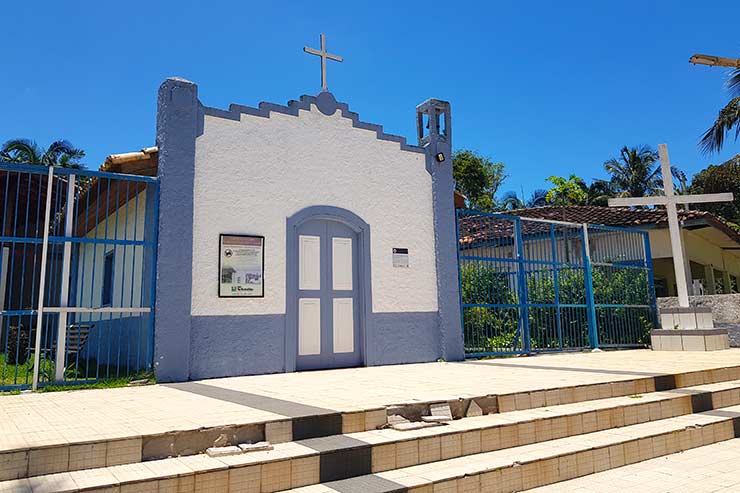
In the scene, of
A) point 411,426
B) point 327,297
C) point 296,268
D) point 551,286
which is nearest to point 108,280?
point 296,268

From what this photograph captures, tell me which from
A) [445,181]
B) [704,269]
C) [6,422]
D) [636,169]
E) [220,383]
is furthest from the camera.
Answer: [636,169]

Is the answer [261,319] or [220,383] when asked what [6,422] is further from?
[261,319]

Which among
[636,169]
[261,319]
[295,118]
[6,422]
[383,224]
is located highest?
[636,169]

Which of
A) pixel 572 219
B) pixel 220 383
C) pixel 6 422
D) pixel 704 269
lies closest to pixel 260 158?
pixel 220 383

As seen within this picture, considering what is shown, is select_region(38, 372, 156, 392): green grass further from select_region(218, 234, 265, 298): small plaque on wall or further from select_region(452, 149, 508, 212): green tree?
select_region(452, 149, 508, 212): green tree

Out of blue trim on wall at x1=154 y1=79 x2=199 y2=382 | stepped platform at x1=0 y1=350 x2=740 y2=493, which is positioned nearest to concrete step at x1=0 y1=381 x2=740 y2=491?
stepped platform at x1=0 y1=350 x2=740 y2=493

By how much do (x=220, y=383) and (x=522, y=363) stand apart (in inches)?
202

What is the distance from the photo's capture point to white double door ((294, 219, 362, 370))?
Result: 9008mm

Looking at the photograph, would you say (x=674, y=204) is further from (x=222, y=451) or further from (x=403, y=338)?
(x=222, y=451)

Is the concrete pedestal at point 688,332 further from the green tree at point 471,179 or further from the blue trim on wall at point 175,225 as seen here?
the green tree at point 471,179

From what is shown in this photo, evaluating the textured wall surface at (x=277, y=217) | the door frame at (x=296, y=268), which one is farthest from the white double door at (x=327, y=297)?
the textured wall surface at (x=277, y=217)

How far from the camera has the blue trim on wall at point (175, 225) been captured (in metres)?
7.70

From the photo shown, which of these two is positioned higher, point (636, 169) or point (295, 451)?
point (636, 169)

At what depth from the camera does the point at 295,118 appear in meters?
9.45
